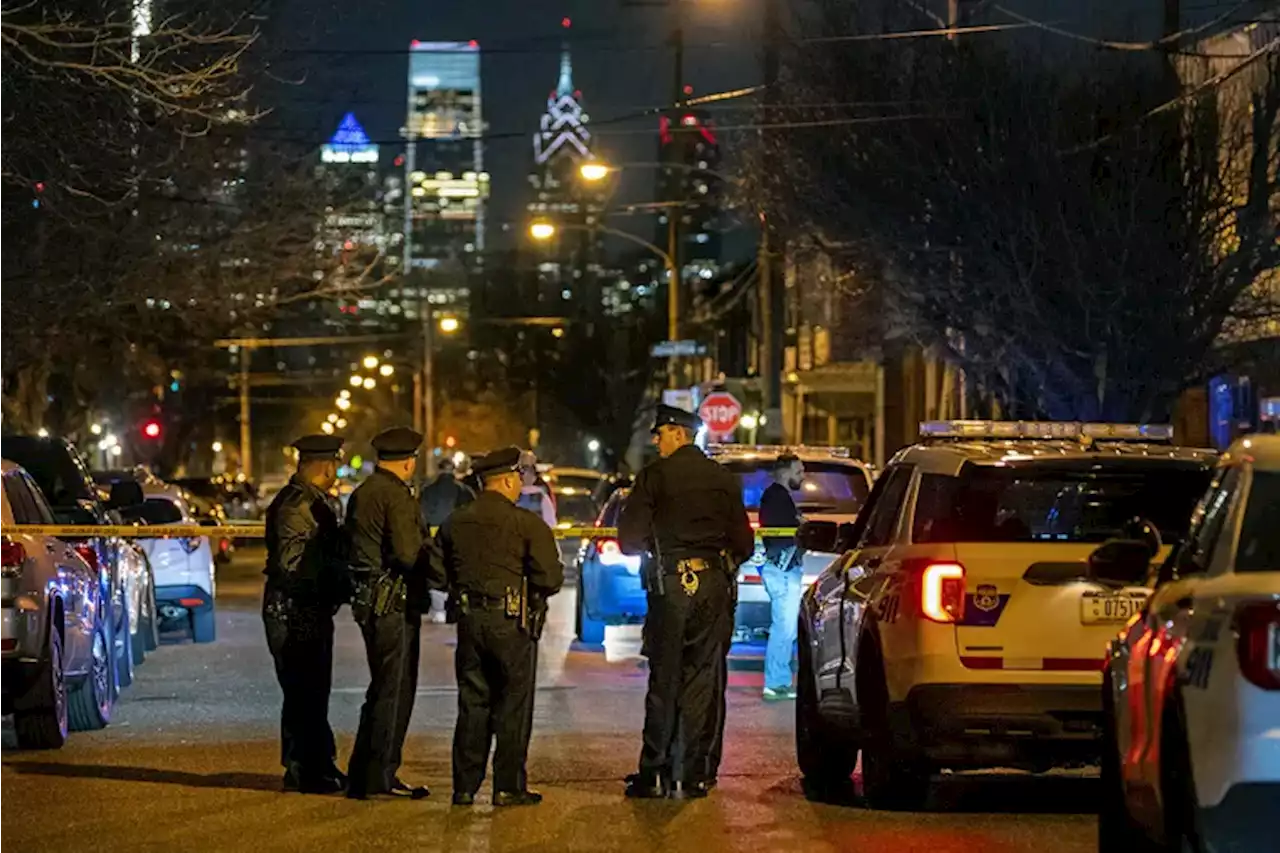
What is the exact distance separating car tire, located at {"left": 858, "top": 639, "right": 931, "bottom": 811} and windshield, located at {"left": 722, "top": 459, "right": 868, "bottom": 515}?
752cm

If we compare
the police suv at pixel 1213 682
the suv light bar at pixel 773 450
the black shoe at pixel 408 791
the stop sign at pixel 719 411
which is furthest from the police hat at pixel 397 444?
the stop sign at pixel 719 411

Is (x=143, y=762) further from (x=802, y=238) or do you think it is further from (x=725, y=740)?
(x=802, y=238)

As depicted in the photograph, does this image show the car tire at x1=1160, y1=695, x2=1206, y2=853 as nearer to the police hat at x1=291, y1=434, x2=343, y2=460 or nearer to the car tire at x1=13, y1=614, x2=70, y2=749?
the police hat at x1=291, y1=434, x2=343, y2=460

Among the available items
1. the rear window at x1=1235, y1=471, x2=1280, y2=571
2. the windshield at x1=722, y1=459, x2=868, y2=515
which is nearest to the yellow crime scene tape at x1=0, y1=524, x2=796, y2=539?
the windshield at x1=722, y1=459, x2=868, y2=515

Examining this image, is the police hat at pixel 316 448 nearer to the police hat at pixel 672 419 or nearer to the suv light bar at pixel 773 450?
the police hat at pixel 672 419

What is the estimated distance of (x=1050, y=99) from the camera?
25.8 meters

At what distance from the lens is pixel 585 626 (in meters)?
20.2

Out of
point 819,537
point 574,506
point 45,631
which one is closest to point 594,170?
point 574,506

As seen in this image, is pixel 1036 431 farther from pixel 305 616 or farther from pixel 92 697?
pixel 92 697

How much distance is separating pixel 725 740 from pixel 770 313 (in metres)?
18.0

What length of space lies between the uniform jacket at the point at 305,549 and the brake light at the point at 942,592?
10.3 feet

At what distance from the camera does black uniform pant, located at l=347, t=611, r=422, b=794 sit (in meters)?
11.1

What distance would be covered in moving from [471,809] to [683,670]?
1229 millimetres

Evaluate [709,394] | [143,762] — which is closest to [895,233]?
[709,394]
